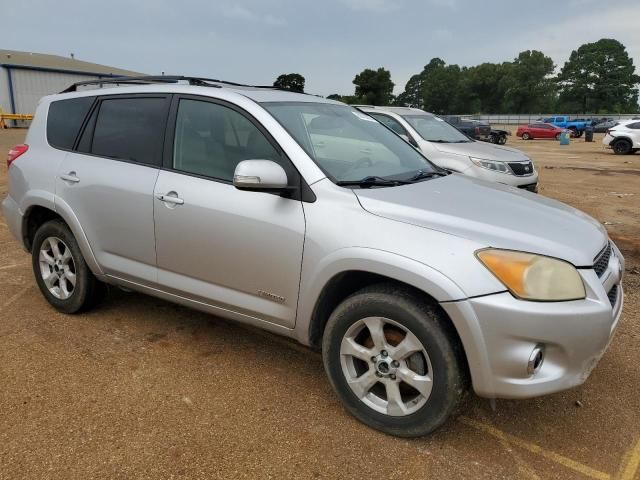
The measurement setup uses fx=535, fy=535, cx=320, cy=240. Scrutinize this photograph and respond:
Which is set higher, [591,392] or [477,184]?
[477,184]

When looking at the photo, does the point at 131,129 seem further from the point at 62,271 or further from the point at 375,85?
the point at 375,85

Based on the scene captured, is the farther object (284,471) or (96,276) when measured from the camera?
(96,276)

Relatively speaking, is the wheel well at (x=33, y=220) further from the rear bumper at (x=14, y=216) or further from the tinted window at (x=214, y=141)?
the tinted window at (x=214, y=141)

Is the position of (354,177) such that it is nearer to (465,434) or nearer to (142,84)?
(465,434)

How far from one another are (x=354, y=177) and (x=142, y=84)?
6.27ft

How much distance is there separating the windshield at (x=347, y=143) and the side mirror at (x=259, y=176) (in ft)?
0.95

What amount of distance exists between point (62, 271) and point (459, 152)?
6023 mm

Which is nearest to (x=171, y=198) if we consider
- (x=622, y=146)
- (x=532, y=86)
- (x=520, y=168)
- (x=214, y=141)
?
(x=214, y=141)

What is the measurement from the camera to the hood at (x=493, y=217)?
2469 millimetres

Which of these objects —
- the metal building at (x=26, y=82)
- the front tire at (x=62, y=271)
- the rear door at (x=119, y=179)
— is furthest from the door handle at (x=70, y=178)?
the metal building at (x=26, y=82)

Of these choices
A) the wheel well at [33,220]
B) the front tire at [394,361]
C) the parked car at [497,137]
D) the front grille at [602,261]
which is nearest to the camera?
the front tire at [394,361]

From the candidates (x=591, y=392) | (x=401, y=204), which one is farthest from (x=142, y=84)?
(x=591, y=392)

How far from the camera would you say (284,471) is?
245 cm

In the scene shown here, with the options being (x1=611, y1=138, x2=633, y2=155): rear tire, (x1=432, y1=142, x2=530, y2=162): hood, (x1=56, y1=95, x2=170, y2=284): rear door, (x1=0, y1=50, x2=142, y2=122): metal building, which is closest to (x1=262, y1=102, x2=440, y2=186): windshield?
(x1=56, y1=95, x2=170, y2=284): rear door
